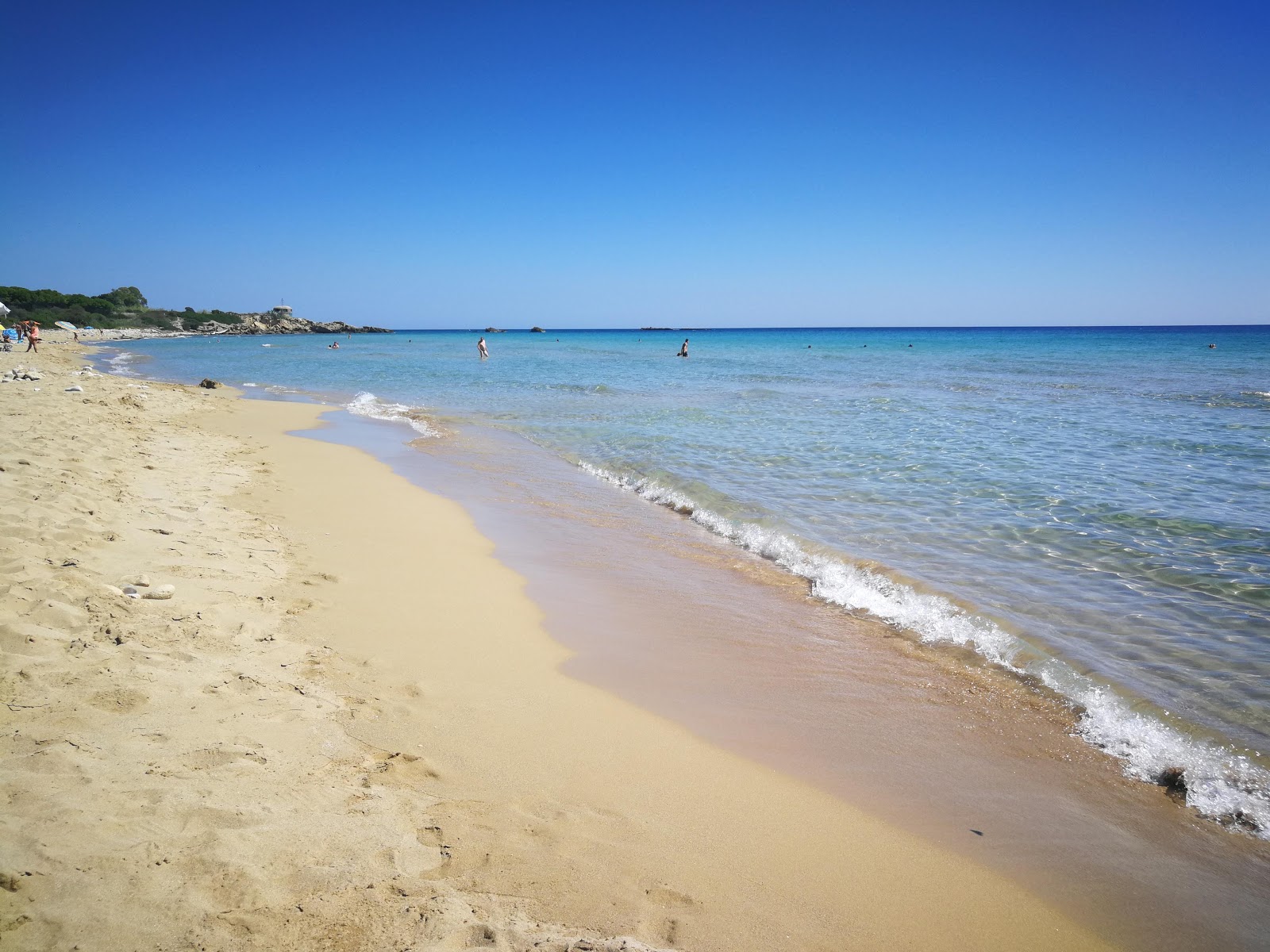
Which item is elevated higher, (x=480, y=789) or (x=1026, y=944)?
(x=480, y=789)

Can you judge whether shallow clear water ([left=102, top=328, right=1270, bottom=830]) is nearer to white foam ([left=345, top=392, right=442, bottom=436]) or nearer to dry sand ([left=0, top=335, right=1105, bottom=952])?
white foam ([left=345, top=392, right=442, bottom=436])

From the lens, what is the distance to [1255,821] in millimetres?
3221

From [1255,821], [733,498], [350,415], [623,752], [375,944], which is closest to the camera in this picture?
[375,944]

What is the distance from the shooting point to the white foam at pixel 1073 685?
11.2ft

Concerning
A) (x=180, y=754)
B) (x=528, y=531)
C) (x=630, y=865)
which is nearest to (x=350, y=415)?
(x=528, y=531)

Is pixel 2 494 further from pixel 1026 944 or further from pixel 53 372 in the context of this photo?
pixel 53 372

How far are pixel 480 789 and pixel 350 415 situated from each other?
17843 mm

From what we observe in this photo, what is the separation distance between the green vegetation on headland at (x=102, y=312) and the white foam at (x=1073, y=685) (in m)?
72.1

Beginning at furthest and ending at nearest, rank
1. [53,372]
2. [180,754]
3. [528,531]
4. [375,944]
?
[53,372] → [528,531] → [180,754] → [375,944]

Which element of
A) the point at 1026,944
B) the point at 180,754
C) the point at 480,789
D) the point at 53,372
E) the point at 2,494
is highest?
the point at 53,372

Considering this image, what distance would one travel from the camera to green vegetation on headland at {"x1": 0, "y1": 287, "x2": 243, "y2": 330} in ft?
222

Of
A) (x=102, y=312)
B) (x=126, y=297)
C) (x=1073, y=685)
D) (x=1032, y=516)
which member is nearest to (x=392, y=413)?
(x=1032, y=516)

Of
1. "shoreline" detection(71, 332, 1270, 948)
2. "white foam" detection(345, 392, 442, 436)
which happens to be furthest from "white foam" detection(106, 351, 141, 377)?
"shoreline" detection(71, 332, 1270, 948)

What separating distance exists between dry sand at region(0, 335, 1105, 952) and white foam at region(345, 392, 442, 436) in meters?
11.7
